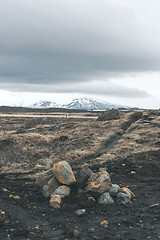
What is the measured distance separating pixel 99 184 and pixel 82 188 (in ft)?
4.40

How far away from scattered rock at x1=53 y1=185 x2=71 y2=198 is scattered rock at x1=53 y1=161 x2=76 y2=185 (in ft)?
1.35

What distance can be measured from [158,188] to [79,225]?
282 inches

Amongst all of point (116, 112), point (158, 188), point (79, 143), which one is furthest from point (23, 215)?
point (116, 112)

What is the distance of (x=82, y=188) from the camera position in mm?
14711

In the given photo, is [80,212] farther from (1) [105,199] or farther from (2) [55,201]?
(1) [105,199]

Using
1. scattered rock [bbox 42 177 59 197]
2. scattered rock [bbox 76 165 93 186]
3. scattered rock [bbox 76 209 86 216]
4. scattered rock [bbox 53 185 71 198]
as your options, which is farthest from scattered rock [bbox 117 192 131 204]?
scattered rock [bbox 42 177 59 197]

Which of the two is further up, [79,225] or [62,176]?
[62,176]

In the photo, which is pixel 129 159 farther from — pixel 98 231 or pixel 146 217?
pixel 98 231

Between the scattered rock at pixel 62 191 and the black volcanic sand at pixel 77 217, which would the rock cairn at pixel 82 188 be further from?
the black volcanic sand at pixel 77 217

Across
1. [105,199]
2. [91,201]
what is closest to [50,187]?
[91,201]

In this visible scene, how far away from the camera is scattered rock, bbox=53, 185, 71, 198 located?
1422 centimetres

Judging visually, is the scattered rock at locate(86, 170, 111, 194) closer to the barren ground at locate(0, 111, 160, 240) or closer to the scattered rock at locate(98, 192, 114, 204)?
the scattered rock at locate(98, 192, 114, 204)

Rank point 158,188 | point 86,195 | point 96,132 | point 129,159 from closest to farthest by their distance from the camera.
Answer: point 86,195, point 158,188, point 129,159, point 96,132

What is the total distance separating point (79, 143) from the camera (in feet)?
91.9
